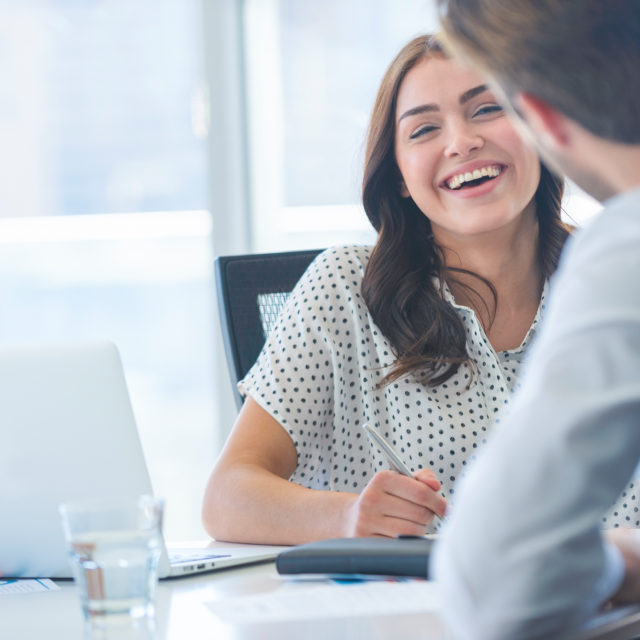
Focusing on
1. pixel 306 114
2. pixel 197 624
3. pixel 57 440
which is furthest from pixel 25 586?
pixel 306 114

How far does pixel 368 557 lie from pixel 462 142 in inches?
34.1

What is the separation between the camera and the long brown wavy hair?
139cm

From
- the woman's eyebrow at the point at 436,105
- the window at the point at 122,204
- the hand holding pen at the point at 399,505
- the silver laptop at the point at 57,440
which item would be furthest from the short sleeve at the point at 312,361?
the window at the point at 122,204

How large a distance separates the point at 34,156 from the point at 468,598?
2901 millimetres

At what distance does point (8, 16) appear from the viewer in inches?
117

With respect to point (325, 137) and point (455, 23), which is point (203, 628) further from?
point (325, 137)

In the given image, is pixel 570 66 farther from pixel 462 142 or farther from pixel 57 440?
pixel 462 142

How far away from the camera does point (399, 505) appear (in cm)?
97

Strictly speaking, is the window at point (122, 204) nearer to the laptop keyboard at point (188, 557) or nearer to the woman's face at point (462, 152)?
the woman's face at point (462, 152)

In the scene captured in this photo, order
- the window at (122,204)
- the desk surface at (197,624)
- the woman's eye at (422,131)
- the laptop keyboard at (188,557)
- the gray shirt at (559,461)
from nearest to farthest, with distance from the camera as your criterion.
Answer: the gray shirt at (559,461) < the desk surface at (197,624) < the laptop keyboard at (188,557) < the woman's eye at (422,131) < the window at (122,204)

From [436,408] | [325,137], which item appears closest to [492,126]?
[436,408]

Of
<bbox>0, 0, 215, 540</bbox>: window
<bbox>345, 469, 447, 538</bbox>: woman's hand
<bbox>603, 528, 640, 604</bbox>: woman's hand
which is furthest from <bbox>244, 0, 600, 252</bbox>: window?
<bbox>603, 528, 640, 604</bbox>: woman's hand

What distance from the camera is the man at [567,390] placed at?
0.46 metres

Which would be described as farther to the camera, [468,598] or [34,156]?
[34,156]
